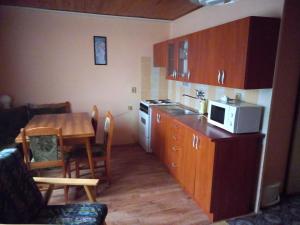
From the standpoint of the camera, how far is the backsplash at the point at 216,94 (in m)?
2.21

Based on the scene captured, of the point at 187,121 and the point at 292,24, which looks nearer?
the point at 292,24

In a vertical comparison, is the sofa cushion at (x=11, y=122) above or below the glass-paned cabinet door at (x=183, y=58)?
below

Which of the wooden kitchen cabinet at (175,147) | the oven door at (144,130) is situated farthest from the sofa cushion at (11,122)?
the wooden kitchen cabinet at (175,147)

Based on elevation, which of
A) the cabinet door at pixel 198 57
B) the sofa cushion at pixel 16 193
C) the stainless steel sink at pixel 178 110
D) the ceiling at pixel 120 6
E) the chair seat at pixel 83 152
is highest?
the ceiling at pixel 120 6

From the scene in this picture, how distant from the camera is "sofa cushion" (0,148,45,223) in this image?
1478 millimetres

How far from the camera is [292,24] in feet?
6.87

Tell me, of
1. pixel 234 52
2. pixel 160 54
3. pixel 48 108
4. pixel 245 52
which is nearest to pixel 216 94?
pixel 234 52

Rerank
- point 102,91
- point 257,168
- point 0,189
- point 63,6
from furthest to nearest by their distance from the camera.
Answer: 1. point 102,91
2. point 63,6
3. point 257,168
4. point 0,189

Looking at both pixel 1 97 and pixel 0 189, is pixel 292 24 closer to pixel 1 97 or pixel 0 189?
pixel 0 189

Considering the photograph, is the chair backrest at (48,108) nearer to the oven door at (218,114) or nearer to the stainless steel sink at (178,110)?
the stainless steel sink at (178,110)

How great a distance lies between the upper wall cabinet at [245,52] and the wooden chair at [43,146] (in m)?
1.87

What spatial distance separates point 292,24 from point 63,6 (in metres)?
3.11

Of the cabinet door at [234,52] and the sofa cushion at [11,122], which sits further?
the sofa cushion at [11,122]

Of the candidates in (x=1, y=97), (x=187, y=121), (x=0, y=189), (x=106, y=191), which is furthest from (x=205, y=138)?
(x=1, y=97)
